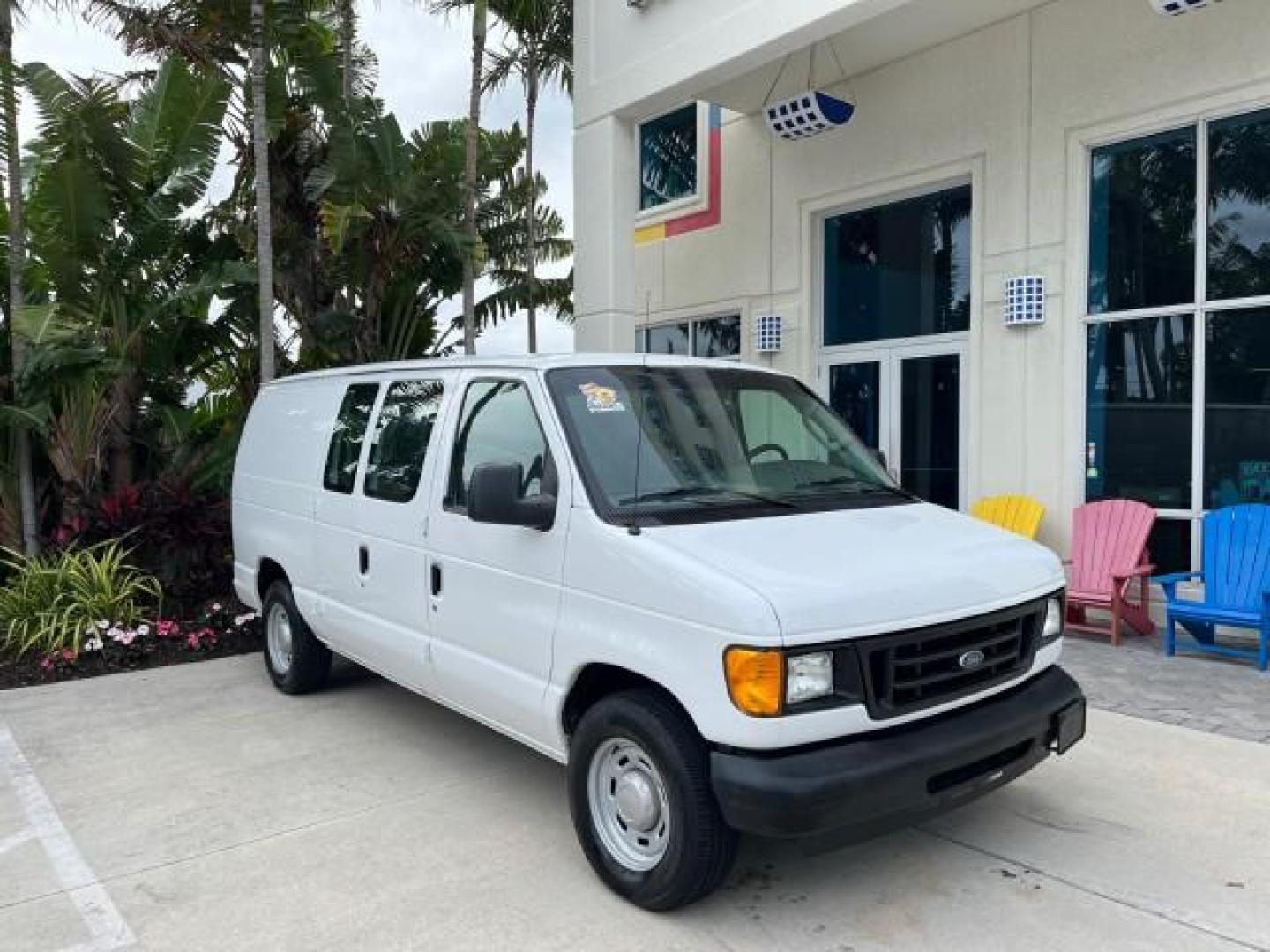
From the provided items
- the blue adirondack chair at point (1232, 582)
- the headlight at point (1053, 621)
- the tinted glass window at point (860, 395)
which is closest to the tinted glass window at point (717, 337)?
the tinted glass window at point (860, 395)

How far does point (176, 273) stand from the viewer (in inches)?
380

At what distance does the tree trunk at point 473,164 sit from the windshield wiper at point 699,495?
684 cm

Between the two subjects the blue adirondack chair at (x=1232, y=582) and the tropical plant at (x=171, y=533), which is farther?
the tropical plant at (x=171, y=533)

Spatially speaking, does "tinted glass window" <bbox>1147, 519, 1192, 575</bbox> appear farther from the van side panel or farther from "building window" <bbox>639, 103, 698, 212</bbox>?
"building window" <bbox>639, 103, 698, 212</bbox>

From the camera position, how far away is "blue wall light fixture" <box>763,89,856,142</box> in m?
9.17

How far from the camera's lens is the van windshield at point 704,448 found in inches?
147

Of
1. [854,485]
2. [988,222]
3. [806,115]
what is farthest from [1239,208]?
[854,485]

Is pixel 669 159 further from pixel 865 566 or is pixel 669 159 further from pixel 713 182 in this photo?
pixel 865 566

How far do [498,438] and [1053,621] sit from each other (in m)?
2.52

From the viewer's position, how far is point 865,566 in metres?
3.28

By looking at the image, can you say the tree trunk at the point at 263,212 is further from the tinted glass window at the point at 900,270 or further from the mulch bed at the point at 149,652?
the tinted glass window at the point at 900,270

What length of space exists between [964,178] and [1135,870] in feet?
23.8

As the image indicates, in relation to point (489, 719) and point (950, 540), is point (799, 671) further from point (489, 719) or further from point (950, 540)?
point (489, 719)

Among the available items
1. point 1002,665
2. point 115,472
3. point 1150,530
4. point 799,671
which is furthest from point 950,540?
point 115,472
